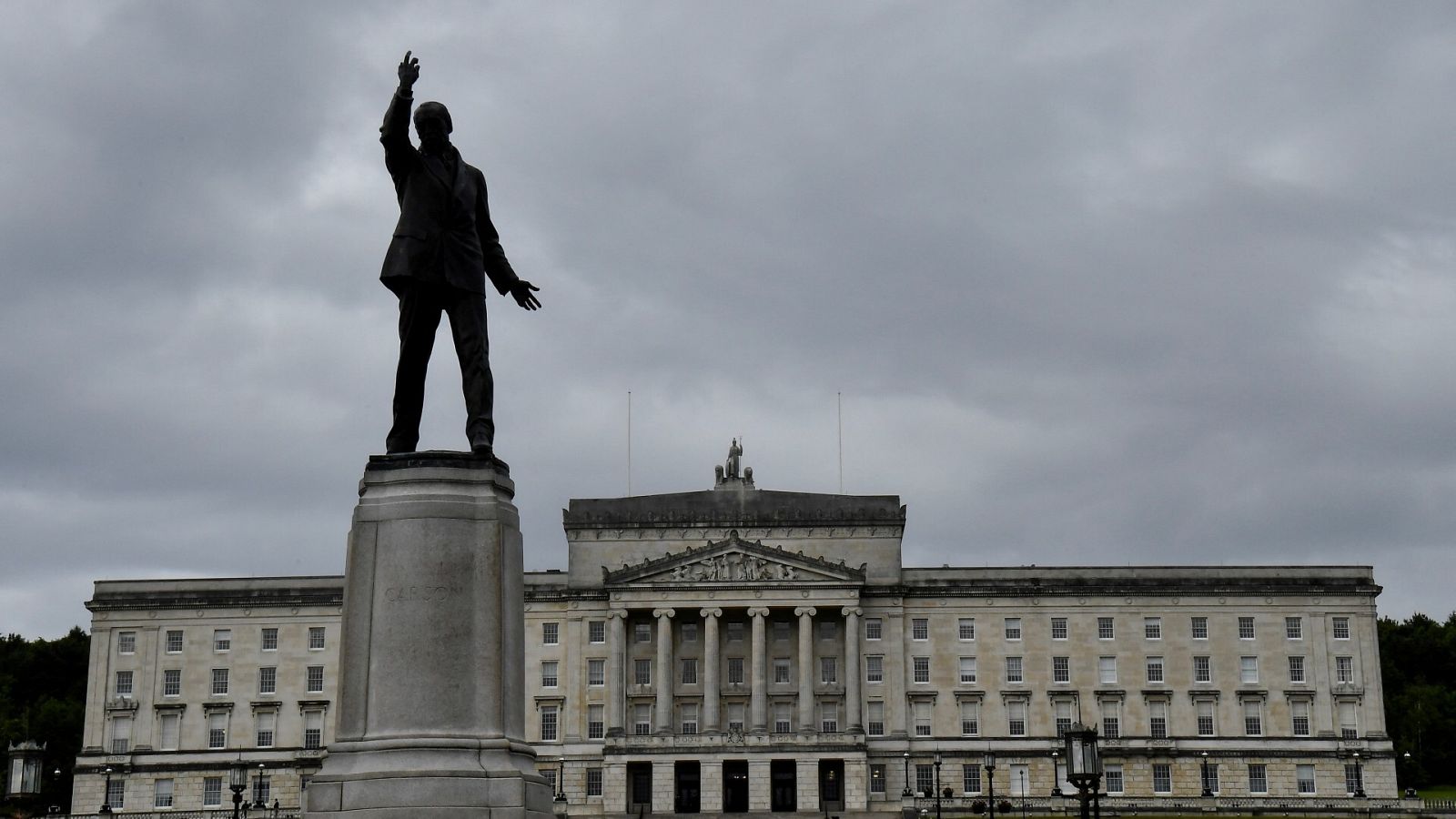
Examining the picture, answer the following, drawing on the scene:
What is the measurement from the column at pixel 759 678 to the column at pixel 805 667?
223 centimetres

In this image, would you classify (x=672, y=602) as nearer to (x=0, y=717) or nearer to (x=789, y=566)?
(x=789, y=566)

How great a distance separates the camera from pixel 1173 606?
114 m

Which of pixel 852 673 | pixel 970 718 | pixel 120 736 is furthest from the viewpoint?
pixel 120 736

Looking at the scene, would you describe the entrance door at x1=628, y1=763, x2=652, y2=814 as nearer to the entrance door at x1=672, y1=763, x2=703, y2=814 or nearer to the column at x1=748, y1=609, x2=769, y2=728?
the entrance door at x1=672, y1=763, x2=703, y2=814

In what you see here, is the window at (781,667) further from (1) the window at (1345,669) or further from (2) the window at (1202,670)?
(1) the window at (1345,669)

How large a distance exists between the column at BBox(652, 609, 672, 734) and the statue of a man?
95315 millimetres

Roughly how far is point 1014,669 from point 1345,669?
21.7 m

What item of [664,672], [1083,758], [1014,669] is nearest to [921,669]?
[1014,669]

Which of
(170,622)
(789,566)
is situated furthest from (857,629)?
(170,622)

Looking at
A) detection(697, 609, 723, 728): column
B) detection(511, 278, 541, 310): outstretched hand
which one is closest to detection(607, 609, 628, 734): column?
detection(697, 609, 723, 728): column

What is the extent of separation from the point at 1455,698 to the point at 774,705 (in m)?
53.4

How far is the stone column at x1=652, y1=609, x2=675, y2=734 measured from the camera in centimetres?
10962

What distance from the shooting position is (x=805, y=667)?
360 feet

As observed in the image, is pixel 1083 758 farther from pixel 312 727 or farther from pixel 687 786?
pixel 312 727
